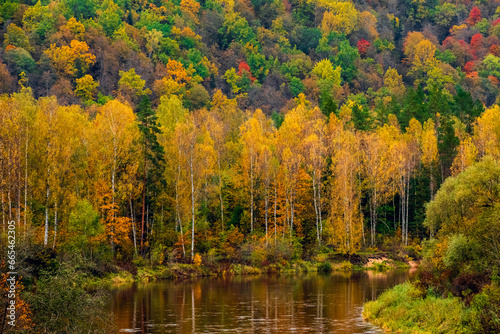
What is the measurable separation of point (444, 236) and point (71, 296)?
73.8 feet

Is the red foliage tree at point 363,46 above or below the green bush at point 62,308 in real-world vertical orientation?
above

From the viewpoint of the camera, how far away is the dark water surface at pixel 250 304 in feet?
121

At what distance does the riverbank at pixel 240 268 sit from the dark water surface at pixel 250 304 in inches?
124

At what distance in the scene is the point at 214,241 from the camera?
70.9m

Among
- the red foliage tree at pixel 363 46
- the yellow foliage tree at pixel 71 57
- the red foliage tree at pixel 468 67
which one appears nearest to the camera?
the yellow foliage tree at pixel 71 57

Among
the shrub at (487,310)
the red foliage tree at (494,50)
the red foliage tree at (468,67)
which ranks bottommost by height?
the shrub at (487,310)

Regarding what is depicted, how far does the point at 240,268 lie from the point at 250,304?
2424 centimetres

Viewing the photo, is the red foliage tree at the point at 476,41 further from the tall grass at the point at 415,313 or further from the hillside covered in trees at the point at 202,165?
the tall grass at the point at 415,313

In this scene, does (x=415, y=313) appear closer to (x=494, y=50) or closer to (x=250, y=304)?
(x=250, y=304)

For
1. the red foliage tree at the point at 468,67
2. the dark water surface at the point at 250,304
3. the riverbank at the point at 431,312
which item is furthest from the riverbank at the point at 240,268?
the red foliage tree at the point at 468,67

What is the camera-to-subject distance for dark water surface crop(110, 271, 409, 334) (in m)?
36.9

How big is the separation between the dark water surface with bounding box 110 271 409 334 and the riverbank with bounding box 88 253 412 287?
3150 millimetres

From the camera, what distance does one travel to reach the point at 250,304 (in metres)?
45.7

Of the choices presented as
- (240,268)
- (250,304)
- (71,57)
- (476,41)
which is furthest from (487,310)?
(476,41)
